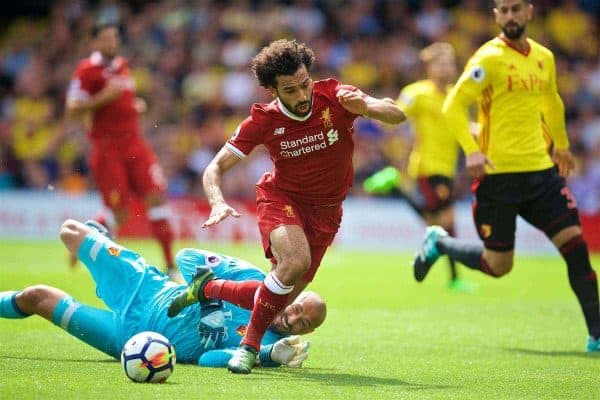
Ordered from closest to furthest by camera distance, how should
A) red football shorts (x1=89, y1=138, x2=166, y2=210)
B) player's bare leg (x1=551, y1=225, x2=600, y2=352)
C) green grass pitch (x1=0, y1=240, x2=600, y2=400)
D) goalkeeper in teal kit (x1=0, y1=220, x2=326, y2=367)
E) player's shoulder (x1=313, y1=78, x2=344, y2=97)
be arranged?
green grass pitch (x1=0, y1=240, x2=600, y2=400), goalkeeper in teal kit (x1=0, y1=220, x2=326, y2=367), player's shoulder (x1=313, y1=78, x2=344, y2=97), player's bare leg (x1=551, y1=225, x2=600, y2=352), red football shorts (x1=89, y1=138, x2=166, y2=210)

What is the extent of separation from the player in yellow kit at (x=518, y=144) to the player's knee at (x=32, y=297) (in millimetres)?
3407

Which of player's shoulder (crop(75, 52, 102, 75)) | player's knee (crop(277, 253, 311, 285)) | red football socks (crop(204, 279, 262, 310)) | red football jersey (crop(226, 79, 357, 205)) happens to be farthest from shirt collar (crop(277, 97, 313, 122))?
player's shoulder (crop(75, 52, 102, 75))

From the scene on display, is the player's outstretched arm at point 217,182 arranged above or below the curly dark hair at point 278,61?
below

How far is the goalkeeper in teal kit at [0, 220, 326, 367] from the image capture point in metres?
7.55

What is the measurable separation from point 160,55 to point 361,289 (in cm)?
1225

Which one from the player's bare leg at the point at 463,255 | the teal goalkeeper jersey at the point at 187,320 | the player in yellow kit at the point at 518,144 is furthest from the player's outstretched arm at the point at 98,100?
the teal goalkeeper jersey at the point at 187,320

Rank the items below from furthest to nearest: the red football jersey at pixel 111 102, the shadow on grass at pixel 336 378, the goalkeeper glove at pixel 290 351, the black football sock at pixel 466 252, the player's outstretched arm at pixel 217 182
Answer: the red football jersey at pixel 111 102, the black football sock at pixel 466 252, the goalkeeper glove at pixel 290 351, the player's outstretched arm at pixel 217 182, the shadow on grass at pixel 336 378

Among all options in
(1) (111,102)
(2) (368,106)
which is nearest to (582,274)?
(2) (368,106)

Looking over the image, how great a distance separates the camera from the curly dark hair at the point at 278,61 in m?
7.50

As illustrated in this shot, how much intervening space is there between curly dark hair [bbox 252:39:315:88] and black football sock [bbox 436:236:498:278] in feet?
9.51

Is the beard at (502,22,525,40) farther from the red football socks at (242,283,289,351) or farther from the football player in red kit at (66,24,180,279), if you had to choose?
the football player in red kit at (66,24,180,279)

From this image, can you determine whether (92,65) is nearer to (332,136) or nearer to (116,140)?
(116,140)

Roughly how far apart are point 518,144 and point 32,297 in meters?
4.04

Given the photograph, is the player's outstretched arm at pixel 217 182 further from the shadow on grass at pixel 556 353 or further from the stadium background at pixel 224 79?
the stadium background at pixel 224 79
